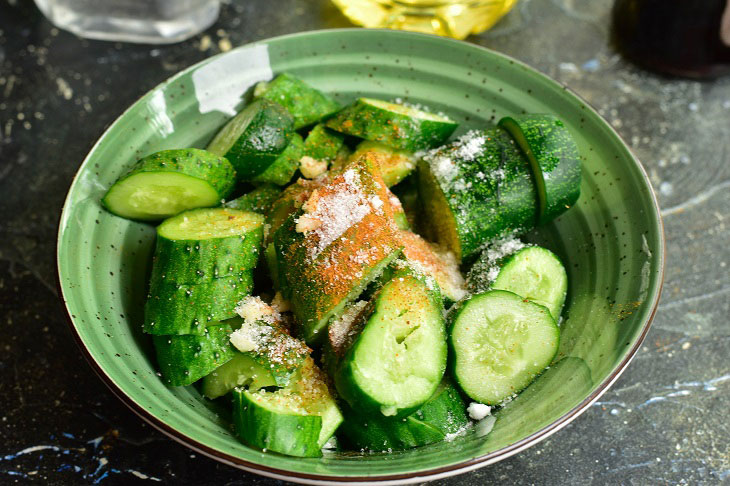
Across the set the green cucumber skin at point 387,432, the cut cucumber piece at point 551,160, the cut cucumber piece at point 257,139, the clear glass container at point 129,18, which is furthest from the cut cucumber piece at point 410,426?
the clear glass container at point 129,18

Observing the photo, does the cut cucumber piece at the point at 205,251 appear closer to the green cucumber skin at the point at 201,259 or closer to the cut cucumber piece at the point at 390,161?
the green cucumber skin at the point at 201,259

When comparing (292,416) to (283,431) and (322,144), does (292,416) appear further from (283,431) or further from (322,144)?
(322,144)

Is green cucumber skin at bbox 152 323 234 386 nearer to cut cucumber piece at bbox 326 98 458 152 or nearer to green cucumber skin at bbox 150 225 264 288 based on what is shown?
green cucumber skin at bbox 150 225 264 288

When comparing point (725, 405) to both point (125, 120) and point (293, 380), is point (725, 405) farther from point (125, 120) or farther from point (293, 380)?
point (125, 120)

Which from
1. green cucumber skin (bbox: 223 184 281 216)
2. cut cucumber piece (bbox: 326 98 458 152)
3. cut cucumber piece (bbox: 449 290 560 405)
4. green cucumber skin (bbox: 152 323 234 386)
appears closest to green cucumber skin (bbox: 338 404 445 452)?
cut cucumber piece (bbox: 449 290 560 405)

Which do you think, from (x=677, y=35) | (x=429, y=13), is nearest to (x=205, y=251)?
(x=429, y=13)
